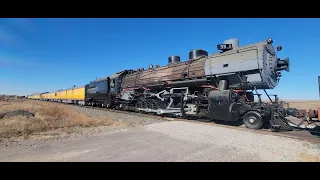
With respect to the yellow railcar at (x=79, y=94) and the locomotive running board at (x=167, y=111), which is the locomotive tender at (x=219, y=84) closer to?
the locomotive running board at (x=167, y=111)

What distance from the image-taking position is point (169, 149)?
639 cm

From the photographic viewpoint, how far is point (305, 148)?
21.2 ft

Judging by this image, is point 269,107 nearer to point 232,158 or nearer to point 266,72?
point 266,72

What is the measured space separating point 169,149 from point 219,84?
6.74 m

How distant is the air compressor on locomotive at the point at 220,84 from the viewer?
416 inches

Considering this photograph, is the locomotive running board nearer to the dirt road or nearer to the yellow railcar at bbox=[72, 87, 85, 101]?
the dirt road

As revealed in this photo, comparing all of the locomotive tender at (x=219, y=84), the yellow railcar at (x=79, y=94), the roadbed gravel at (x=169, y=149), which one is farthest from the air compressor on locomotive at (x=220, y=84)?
the yellow railcar at (x=79, y=94)

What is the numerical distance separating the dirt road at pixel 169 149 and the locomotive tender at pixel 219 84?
93.5 inches

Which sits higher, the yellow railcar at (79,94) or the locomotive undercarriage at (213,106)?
the yellow railcar at (79,94)

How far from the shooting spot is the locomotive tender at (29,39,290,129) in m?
10.6

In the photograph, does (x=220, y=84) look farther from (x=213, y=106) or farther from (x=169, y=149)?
(x=169, y=149)

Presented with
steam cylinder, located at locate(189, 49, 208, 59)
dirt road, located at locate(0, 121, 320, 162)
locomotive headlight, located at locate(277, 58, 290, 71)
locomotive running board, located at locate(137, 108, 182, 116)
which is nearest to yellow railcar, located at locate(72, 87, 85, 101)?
locomotive running board, located at locate(137, 108, 182, 116)

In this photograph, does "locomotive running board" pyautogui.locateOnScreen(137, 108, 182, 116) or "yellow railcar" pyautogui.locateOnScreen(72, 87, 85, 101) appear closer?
"locomotive running board" pyautogui.locateOnScreen(137, 108, 182, 116)
